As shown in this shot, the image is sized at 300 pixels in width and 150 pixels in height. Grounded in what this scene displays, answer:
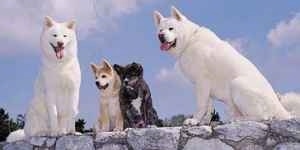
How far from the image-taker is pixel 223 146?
5773mm

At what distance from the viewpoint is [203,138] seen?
5852 mm

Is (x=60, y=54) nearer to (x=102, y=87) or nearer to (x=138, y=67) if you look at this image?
(x=102, y=87)

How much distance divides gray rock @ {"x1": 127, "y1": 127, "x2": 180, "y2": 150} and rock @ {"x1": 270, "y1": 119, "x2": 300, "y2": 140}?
95cm

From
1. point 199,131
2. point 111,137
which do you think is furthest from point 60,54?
point 199,131

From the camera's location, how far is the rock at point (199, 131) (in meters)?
5.84

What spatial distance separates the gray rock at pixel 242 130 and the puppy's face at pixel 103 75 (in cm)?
167

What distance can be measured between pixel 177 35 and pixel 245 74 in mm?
853

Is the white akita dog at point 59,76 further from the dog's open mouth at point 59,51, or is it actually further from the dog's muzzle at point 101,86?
the dog's muzzle at point 101,86

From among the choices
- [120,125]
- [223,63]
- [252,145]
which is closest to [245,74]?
[223,63]

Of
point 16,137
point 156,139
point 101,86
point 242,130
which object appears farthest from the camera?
point 16,137

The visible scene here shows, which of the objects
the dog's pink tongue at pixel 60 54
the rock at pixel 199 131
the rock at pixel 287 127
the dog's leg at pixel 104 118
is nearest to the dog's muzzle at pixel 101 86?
the dog's leg at pixel 104 118

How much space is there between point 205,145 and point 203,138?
69 millimetres

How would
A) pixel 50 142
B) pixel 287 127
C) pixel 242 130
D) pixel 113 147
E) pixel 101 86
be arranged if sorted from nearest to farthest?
pixel 287 127, pixel 242 130, pixel 113 147, pixel 50 142, pixel 101 86

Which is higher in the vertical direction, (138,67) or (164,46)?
(164,46)
